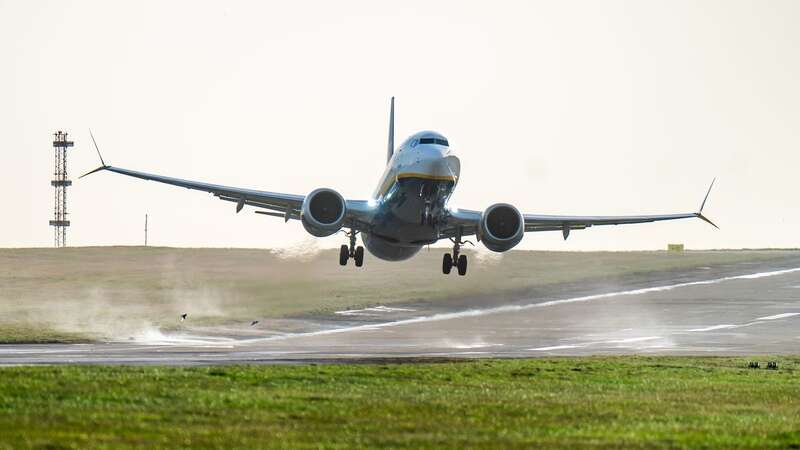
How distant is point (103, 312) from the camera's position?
13338 cm

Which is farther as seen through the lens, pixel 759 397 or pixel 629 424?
pixel 759 397

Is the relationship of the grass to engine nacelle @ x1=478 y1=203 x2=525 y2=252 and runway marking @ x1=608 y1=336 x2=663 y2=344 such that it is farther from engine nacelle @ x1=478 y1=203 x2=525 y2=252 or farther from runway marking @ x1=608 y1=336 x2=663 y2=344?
runway marking @ x1=608 y1=336 x2=663 y2=344

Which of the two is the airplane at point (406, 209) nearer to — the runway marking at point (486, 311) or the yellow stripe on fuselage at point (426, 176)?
the yellow stripe on fuselage at point (426, 176)

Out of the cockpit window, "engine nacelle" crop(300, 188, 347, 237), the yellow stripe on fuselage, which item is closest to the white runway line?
"engine nacelle" crop(300, 188, 347, 237)

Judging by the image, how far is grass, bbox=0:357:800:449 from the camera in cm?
2850

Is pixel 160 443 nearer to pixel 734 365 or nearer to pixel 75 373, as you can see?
pixel 75 373

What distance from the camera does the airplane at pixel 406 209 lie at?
6506 cm

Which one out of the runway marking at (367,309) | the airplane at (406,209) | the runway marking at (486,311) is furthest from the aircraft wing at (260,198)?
the runway marking at (367,309)

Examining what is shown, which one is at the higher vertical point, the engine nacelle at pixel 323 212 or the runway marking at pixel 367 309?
the engine nacelle at pixel 323 212

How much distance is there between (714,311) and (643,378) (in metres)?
104

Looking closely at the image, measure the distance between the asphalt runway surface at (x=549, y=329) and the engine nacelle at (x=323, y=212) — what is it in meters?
9.80

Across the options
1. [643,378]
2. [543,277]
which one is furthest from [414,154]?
[543,277]

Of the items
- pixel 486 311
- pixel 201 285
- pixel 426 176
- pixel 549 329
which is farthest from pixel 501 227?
pixel 201 285

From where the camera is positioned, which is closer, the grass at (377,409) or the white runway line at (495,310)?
A: the grass at (377,409)
